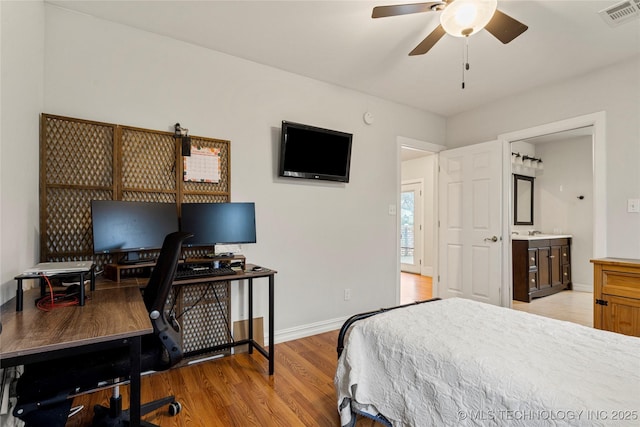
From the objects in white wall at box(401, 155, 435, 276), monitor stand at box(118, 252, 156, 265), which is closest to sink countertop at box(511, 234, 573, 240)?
white wall at box(401, 155, 435, 276)

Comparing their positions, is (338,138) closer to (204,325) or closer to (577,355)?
(204,325)

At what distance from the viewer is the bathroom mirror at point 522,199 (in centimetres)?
539

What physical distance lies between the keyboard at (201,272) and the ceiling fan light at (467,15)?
2.16 metres

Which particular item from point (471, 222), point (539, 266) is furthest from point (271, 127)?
point (539, 266)

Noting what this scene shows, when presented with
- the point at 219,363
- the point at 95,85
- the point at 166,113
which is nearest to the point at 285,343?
the point at 219,363

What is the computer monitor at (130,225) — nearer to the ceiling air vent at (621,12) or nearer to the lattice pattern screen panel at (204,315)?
the lattice pattern screen panel at (204,315)

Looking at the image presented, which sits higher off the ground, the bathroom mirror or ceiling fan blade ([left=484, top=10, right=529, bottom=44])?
ceiling fan blade ([left=484, top=10, right=529, bottom=44])

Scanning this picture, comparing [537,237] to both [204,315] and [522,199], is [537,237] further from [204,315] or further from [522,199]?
[204,315]

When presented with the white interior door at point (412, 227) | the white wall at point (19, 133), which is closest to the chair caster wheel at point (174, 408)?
the white wall at point (19, 133)

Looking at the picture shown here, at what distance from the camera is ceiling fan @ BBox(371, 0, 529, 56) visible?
1.72 meters

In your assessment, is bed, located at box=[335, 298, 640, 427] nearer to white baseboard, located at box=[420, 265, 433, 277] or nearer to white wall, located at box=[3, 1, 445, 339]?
white wall, located at box=[3, 1, 445, 339]

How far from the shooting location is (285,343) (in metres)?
2.97

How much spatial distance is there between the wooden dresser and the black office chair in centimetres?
312

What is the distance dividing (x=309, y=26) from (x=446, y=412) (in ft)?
8.39
